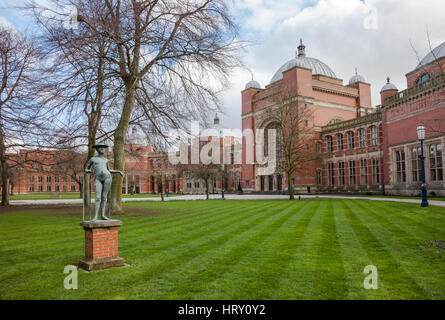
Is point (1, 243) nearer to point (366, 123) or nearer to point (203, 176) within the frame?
point (203, 176)

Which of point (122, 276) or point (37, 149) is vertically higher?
point (37, 149)

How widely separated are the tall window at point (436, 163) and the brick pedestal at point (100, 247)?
29235 millimetres

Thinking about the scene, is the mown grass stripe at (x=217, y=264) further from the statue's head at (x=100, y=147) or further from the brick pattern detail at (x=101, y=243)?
the statue's head at (x=100, y=147)

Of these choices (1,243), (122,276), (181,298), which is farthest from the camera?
(1,243)

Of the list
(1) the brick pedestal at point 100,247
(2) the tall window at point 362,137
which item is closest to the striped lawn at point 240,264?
(1) the brick pedestal at point 100,247

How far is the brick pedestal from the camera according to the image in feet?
18.4

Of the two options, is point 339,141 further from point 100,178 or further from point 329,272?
point 100,178

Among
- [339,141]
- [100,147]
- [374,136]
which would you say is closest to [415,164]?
[374,136]

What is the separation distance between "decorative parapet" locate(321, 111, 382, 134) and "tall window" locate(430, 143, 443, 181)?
11.5 m

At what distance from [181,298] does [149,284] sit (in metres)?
0.80

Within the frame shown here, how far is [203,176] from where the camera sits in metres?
36.5

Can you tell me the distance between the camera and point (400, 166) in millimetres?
31234

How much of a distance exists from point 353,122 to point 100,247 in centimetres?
4183

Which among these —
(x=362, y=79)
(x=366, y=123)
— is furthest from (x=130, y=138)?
(x=362, y=79)
